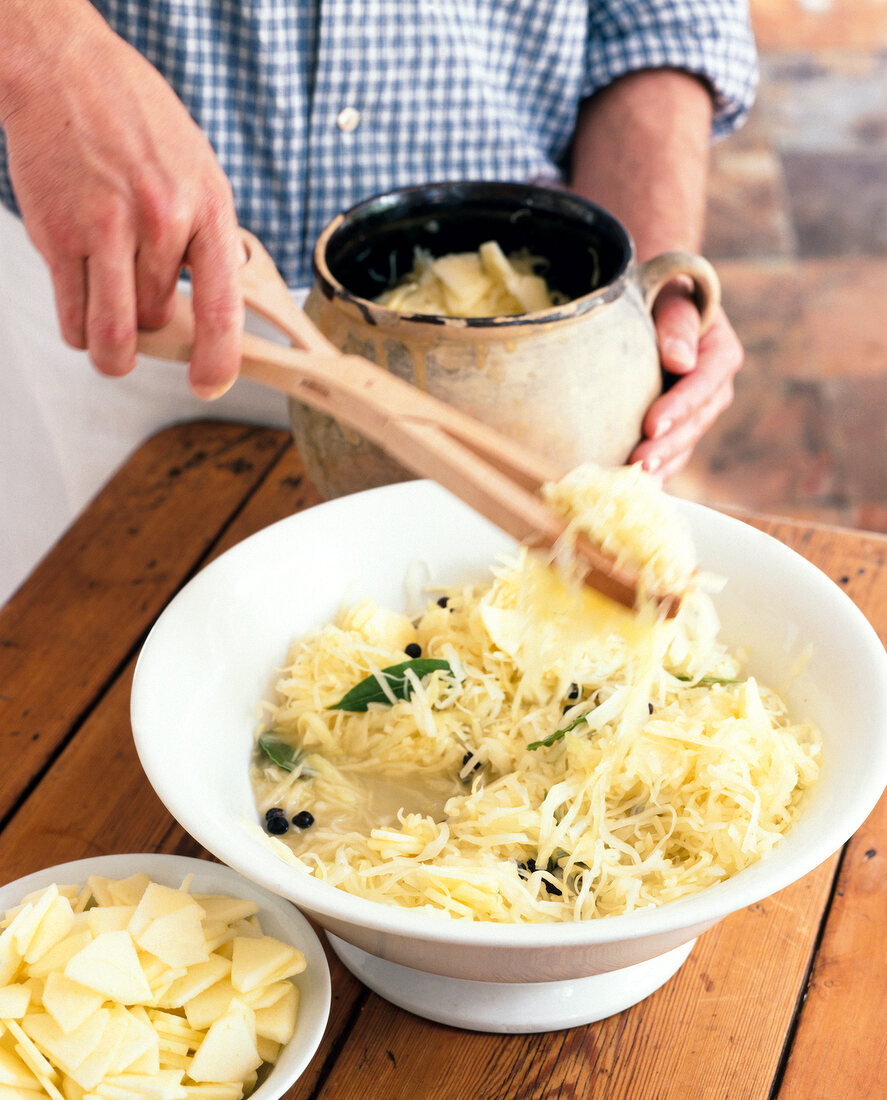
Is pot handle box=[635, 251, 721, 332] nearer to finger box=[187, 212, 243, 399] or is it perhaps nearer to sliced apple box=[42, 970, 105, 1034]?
finger box=[187, 212, 243, 399]

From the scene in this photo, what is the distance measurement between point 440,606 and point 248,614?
19 centimetres

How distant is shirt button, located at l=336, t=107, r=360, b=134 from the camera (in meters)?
1.39

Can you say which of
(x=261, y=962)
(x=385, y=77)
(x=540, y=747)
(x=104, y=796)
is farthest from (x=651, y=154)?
(x=261, y=962)

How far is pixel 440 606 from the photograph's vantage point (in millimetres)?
1036

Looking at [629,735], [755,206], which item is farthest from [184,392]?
[755,206]

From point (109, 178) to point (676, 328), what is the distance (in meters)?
0.60

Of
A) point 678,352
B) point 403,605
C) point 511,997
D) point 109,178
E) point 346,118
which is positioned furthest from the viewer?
point 346,118

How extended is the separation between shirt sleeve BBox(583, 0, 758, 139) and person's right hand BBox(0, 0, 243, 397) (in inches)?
32.4

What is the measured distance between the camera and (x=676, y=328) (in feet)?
3.90

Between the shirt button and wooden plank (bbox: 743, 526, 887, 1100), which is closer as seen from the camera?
wooden plank (bbox: 743, 526, 887, 1100)

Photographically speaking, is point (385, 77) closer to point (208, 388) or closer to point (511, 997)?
point (208, 388)

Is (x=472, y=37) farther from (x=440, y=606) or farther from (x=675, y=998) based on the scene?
(x=675, y=998)

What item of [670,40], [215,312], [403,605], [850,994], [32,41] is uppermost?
[32,41]

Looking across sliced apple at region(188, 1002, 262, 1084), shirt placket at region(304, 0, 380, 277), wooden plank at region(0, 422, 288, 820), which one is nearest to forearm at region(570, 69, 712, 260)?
shirt placket at region(304, 0, 380, 277)
